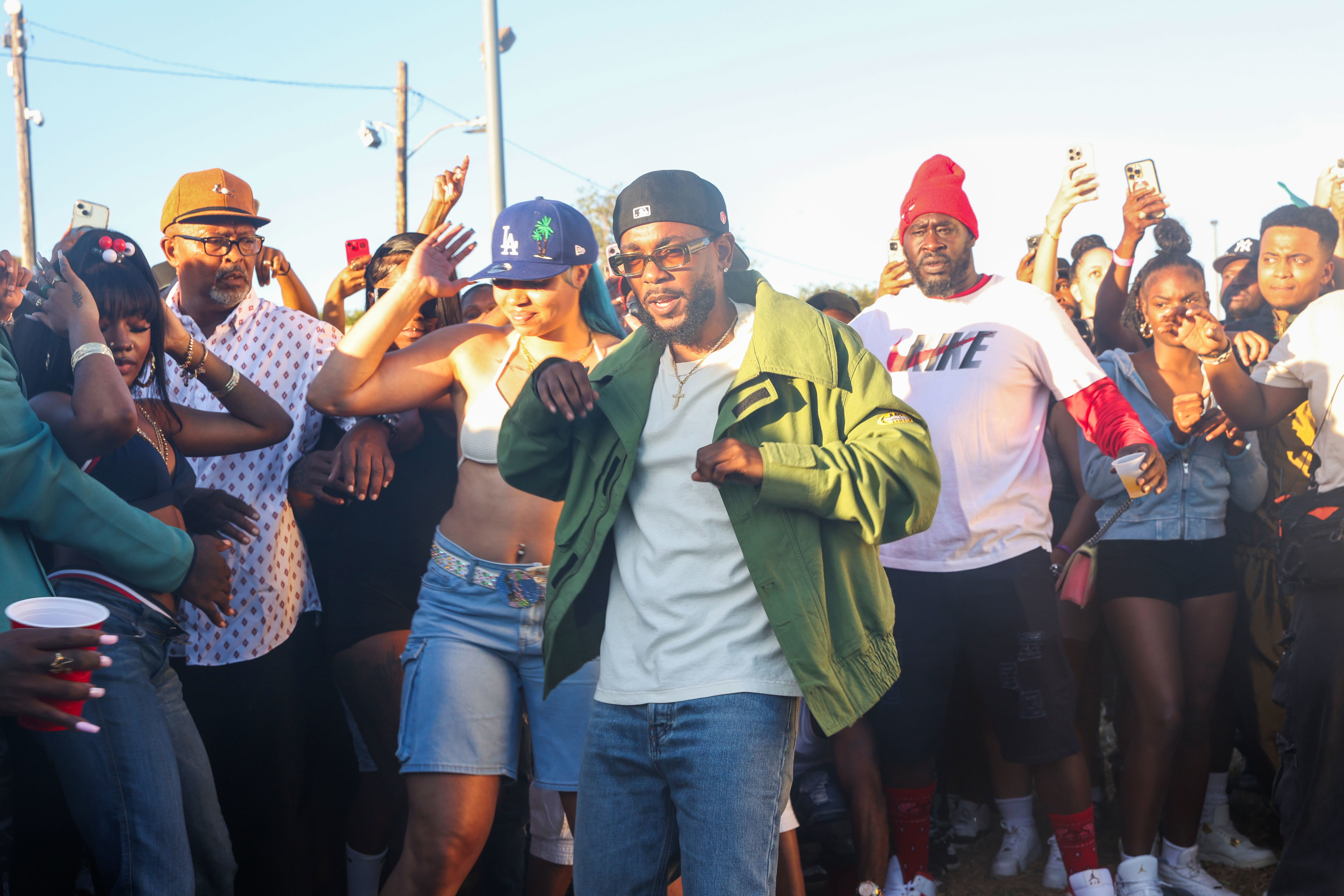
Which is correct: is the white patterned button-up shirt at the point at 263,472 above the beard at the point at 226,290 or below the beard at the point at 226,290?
below

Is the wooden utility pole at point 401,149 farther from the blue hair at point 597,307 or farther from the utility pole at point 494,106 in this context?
the blue hair at point 597,307

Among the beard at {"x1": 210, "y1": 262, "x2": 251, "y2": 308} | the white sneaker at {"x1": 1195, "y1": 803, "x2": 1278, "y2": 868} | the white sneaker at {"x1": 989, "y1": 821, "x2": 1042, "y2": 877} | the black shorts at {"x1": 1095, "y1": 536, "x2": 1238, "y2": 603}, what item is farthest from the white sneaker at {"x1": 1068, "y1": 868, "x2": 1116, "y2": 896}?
the beard at {"x1": 210, "y1": 262, "x2": 251, "y2": 308}

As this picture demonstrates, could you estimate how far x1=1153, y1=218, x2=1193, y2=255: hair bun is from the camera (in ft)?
18.7

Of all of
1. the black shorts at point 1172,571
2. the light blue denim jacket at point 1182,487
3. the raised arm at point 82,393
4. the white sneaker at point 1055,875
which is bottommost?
the white sneaker at point 1055,875

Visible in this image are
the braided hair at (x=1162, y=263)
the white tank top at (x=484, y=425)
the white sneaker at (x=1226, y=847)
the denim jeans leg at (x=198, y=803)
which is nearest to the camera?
the denim jeans leg at (x=198, y=803)

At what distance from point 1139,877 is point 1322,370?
76.8 inches

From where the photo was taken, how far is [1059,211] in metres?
5.07

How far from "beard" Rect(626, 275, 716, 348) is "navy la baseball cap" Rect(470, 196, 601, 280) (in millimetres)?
643

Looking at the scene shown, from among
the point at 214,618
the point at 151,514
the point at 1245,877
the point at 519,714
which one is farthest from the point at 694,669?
the point at 1245,877

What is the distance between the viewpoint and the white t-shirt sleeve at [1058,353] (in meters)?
3.90

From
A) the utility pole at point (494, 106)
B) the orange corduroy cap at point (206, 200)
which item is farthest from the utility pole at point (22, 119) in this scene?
the orange corduroy cap at point (206, 200)

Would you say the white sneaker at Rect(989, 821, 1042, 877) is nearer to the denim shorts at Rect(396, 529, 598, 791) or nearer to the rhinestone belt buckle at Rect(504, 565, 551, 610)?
the denim shorts at Rect(396, 529, 598, 791)

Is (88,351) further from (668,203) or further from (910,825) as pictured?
(910,825)

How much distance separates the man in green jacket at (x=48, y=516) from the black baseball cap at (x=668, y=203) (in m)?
1.51
